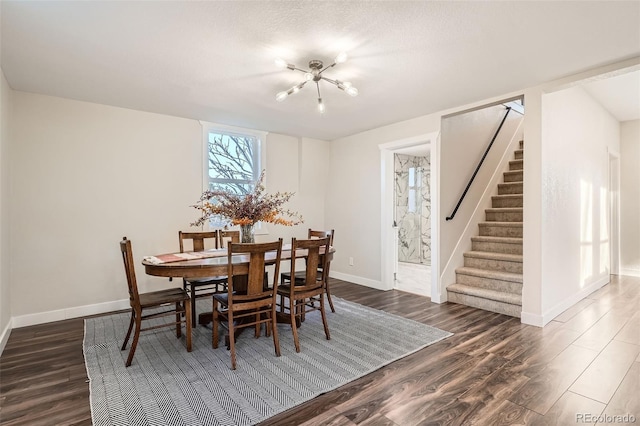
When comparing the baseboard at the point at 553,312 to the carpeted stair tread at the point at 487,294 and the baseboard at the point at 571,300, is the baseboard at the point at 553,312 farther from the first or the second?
the carpeted stair tread at the point at 487,294

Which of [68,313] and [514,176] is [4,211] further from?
[514,176]

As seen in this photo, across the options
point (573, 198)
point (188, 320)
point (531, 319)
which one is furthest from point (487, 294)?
point (188, 320)

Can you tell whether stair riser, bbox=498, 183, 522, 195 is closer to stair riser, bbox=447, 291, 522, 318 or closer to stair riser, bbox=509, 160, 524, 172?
stair riser, bbox=509, 160, 524, 172

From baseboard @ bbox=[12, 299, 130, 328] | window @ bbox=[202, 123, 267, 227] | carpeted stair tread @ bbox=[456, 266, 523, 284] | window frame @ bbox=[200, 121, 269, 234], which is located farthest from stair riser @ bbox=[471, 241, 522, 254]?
baseboard @ bbox=[12, 299, 130, 328]

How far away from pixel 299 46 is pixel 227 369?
247 centimetres

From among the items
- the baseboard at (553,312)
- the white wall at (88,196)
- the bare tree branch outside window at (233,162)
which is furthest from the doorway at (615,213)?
the white wall at (88,196)

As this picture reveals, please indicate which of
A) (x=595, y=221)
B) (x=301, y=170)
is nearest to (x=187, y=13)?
(x=301, y=170)

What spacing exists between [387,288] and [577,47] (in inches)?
135

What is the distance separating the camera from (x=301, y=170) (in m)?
5.33

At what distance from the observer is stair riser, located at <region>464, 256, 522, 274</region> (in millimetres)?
3847

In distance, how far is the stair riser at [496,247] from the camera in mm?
4107

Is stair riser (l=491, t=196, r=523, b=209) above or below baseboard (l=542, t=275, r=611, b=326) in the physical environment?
above

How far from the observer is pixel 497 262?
404 centimetres

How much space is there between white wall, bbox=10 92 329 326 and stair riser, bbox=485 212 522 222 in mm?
4326
